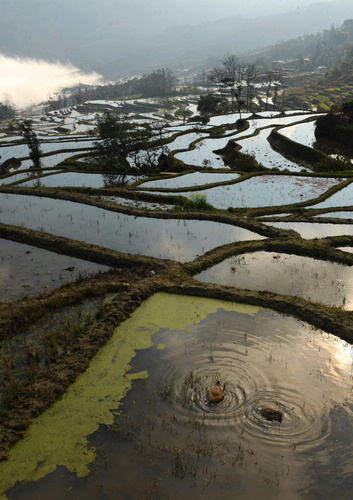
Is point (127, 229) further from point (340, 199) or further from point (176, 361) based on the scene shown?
point (340, 199)

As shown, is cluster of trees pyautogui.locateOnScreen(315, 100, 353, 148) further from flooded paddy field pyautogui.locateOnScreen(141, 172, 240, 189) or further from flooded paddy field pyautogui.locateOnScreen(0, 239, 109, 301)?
flooded paddy field pyautogui.locateOnScreen(0, 239, 109, 301)

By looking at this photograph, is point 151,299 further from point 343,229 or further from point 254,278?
point 343,229

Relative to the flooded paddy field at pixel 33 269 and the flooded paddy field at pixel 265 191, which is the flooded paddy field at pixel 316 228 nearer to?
the flooded paddy field at pixel 265 191

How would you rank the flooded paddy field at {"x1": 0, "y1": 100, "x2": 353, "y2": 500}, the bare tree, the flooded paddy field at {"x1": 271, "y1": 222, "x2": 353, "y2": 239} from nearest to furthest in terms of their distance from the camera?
the flooded paddy field at {"x1": 0, "y1": 100, "x2": 353, "y2": 500} → the flooded paddy field at {"x1": 271, "y1": 222, "x2": 353, "y2": 239} → the bare tree

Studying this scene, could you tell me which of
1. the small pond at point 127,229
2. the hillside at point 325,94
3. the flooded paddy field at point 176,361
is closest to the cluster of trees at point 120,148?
the small pond at point 127,229

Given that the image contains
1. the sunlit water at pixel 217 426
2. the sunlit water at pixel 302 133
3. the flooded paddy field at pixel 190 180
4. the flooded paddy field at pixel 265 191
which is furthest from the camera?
the sunlit water at pixel 302 133

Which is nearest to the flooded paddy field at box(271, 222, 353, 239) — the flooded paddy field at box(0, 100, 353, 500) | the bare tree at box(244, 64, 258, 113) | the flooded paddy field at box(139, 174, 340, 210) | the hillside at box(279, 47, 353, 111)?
the flooded paddy field at box(0, 100, 353, 500)

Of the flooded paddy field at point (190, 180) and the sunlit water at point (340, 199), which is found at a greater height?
the flooded paddy field at point (190, 180)
